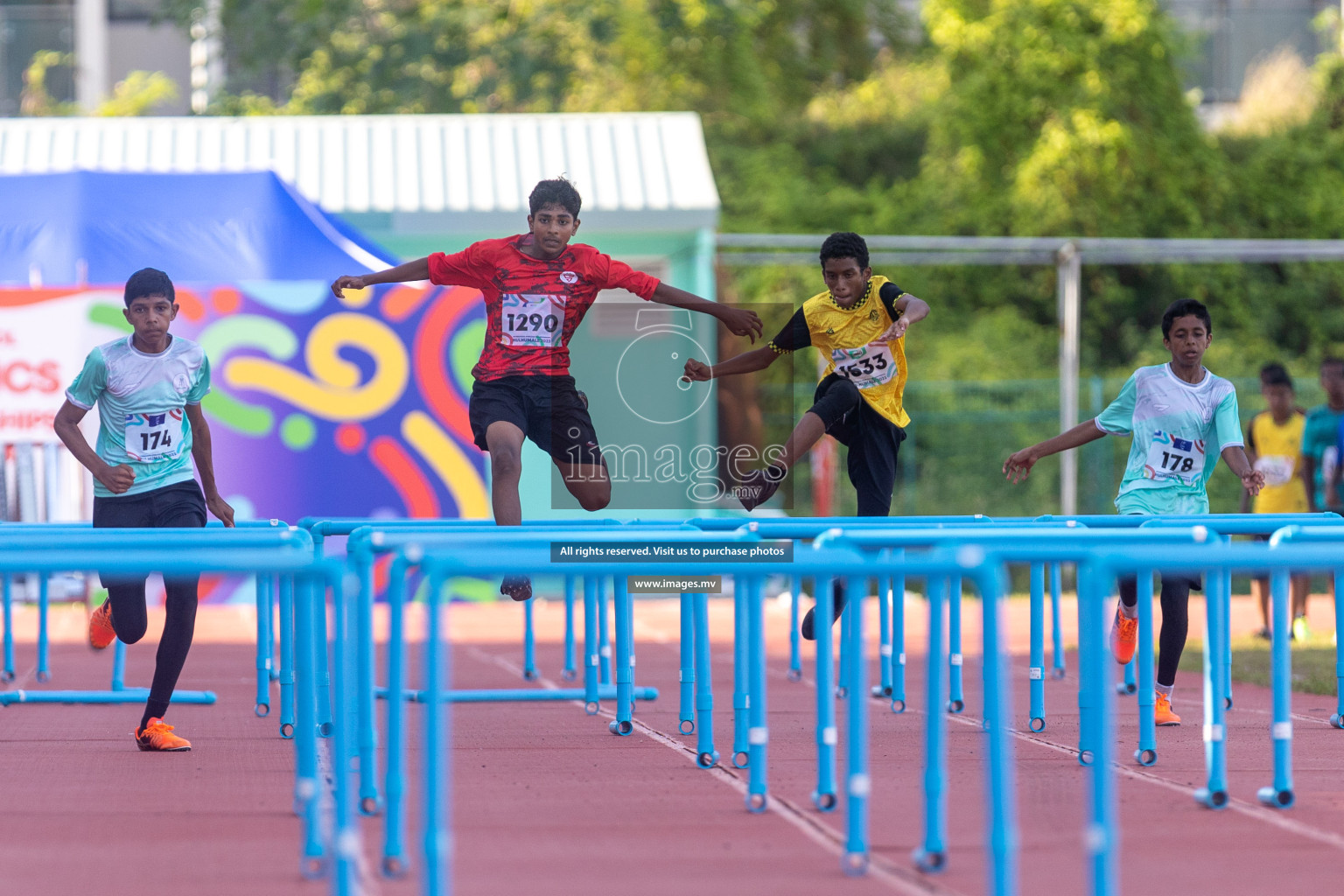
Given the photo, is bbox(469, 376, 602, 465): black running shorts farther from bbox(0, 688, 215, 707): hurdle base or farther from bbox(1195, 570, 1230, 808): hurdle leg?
bbox(1195, 570, 1230, 808): hurdle leg

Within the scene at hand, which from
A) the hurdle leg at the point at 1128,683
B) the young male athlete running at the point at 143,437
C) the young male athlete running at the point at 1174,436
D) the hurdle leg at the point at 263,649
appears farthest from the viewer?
the hurdle leg at the point at 1128,683

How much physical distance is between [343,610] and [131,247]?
8.91 meters

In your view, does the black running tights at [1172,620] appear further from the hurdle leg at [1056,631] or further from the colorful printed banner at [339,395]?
the colorful printed banner at [339,395]

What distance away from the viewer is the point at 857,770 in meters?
4.45

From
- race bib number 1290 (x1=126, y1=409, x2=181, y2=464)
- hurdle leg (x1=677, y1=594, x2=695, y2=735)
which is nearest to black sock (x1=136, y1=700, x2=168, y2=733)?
race bib number 1290 (x1=126, y1=409, x2=181, y2=464)

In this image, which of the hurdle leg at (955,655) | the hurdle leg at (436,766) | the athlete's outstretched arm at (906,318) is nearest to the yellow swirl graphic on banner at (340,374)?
the hurdle leg at (955,655)

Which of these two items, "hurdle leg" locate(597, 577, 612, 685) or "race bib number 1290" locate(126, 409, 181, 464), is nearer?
"race bib number 1290" locate(126, 409, 181, 464)

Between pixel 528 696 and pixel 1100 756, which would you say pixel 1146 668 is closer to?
pixel 1100 756

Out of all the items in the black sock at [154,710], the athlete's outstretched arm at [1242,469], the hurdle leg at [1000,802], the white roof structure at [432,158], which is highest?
the white roof structure at [432,158]

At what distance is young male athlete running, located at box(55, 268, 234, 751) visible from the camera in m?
6.52

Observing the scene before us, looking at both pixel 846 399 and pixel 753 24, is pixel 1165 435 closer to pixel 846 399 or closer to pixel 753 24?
pixel 846 399

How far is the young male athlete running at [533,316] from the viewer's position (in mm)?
7059

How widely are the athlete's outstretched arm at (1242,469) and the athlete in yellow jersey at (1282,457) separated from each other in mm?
4985

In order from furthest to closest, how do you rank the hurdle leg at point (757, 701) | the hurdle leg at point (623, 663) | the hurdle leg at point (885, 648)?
the hurdle leg at point (885, 648) < the hurdle leg at point (623, 663) < the hurdle leg at point (757, 701)
